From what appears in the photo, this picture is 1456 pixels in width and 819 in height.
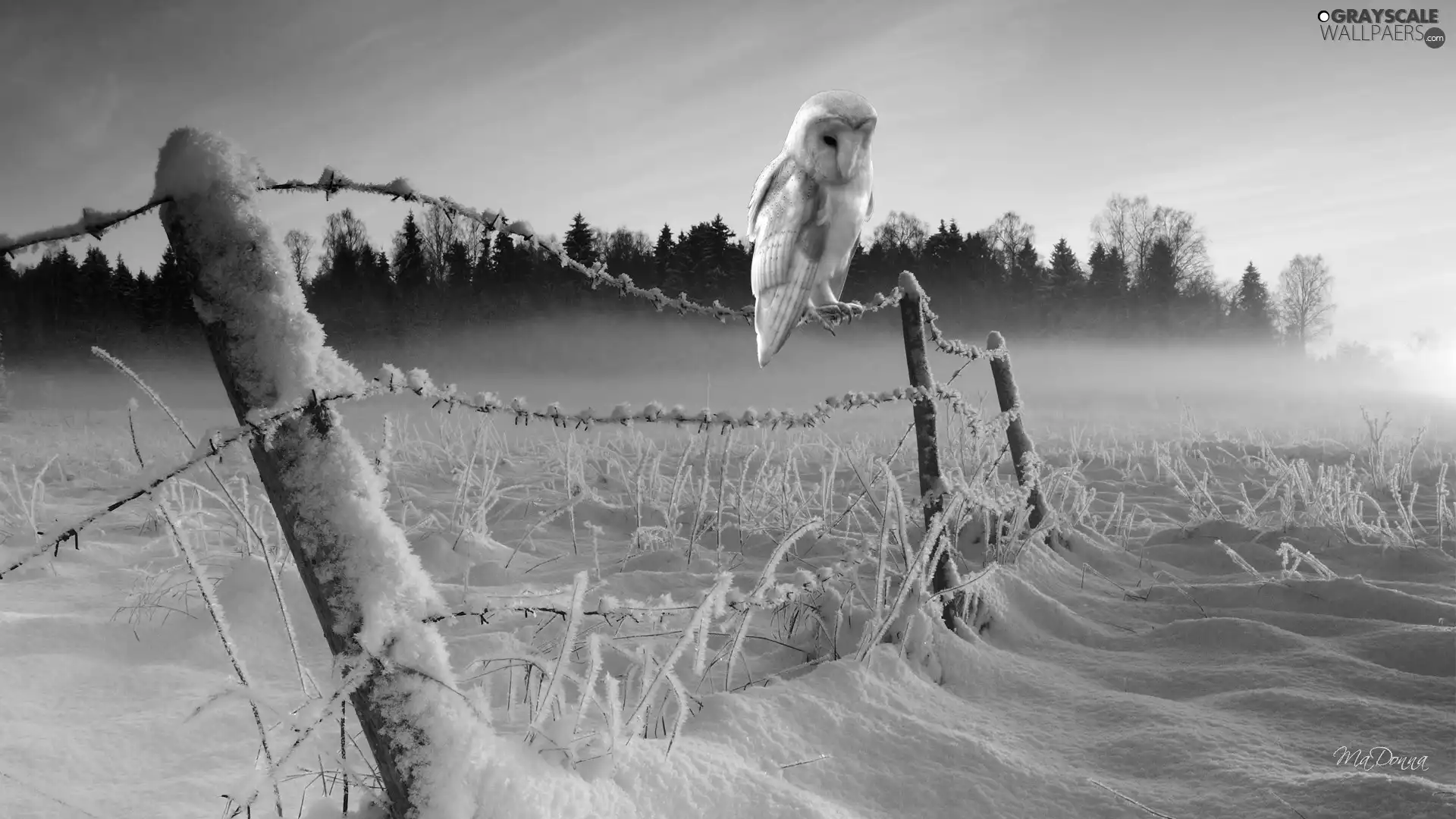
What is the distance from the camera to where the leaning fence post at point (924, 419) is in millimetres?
2521

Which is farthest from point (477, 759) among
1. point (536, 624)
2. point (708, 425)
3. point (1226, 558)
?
point (1226, 558)

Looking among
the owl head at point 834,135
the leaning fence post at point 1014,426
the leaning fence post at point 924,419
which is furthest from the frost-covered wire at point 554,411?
the leaning fence post at point 1014,426

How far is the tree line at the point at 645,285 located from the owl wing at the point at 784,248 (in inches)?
105

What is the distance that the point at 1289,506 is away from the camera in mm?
3854

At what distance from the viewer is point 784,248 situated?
1.22 meters

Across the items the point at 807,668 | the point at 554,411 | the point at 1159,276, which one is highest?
the point at 1159,276

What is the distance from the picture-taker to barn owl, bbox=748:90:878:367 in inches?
43.6

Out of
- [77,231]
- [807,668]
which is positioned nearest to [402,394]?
[77,231]

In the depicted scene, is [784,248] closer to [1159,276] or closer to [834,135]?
[834,135]

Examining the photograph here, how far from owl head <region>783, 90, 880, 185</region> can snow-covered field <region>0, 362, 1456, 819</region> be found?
2.61 ft

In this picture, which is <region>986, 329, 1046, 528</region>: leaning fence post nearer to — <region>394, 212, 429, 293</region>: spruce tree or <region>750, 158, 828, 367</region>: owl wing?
<region>750, 158, 828, 367</region>: owl wing

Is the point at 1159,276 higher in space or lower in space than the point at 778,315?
higher

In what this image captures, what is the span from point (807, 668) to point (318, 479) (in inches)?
66.9

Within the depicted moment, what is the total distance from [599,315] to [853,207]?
23374mm
